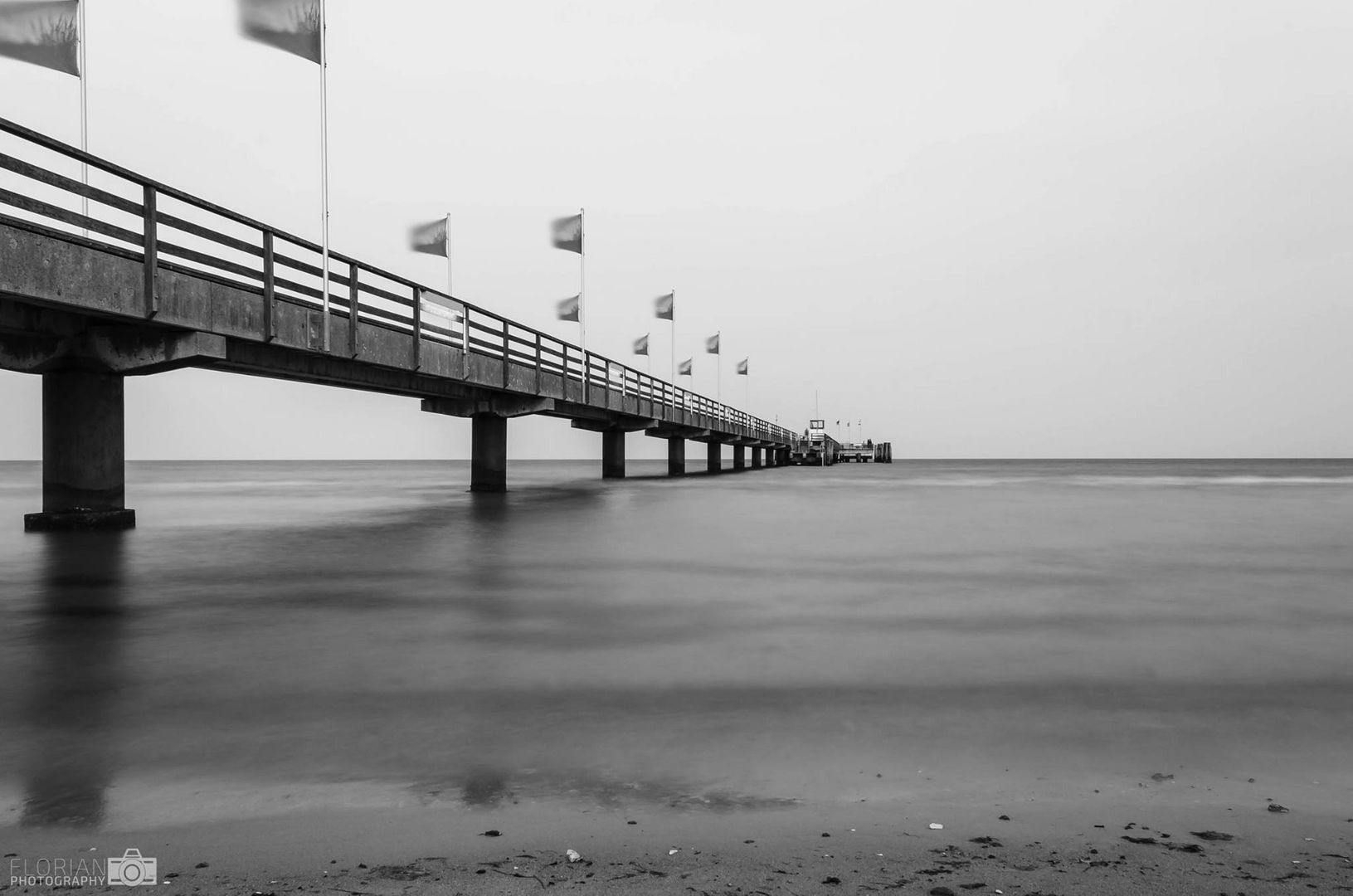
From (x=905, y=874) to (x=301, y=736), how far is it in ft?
12.0

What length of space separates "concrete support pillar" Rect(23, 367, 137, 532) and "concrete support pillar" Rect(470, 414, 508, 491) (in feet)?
48.5

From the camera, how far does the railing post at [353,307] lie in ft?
63.4

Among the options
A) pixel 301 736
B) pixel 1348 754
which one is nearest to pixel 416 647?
pixel 301 736

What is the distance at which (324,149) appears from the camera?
67.1 feet

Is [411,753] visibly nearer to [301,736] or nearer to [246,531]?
[301,736]

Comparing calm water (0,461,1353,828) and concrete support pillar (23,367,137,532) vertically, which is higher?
concrete support pillar (23,367,137,532)

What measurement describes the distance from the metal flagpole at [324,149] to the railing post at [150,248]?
445cm

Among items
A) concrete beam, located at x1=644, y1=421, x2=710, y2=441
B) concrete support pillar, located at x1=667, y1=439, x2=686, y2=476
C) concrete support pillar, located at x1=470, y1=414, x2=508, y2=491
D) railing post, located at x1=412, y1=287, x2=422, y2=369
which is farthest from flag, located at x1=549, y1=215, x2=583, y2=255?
concrete support pillar, located at x1=667, y1=439, x2=686, y2=476

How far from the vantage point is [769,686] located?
666cm

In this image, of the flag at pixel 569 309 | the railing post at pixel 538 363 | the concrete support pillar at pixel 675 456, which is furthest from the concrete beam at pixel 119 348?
the concrete support pillar at pixel 675 456

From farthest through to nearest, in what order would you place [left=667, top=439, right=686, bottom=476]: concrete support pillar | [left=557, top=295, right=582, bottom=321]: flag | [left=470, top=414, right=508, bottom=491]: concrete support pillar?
[left=667, top=439, right=686, bottom=476]: concrete support pillar, [left=557, top=295, right=582, bottom=321]: flag, [left=470, top=414, right=508, bottom=491]: concrete support pillar

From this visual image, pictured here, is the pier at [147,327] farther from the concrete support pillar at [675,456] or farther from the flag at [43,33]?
the concrete support pillar at [675,456]

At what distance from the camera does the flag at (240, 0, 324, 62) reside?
17719 mm

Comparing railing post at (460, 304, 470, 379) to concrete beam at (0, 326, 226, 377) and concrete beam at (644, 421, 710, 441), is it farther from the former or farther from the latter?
concrete beam at (644, 421, 710, 441)
